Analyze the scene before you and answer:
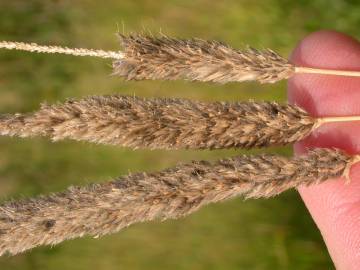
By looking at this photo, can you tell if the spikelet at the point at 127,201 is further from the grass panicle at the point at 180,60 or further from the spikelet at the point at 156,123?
the grass panicle at the point at 180,60

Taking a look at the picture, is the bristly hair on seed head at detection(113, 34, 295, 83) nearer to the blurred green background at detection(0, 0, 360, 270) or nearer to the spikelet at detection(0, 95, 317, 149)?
the spikelet at detection(0, 95, 317, 149)

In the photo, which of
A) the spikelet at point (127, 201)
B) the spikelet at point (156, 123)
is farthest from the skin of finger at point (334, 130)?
the spikelet at point (127, 201)

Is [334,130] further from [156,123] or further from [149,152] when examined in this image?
[149,152]

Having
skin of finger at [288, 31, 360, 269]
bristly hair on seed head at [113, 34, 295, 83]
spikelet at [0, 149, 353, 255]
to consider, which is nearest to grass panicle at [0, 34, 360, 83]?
bristly hair on seed head at [113, 34, 295, 83]

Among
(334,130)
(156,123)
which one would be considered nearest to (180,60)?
(156,123)

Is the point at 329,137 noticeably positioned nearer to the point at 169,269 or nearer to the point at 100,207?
the point at 100,207

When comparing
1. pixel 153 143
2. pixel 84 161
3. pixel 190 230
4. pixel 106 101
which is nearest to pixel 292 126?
pixel 153 143
